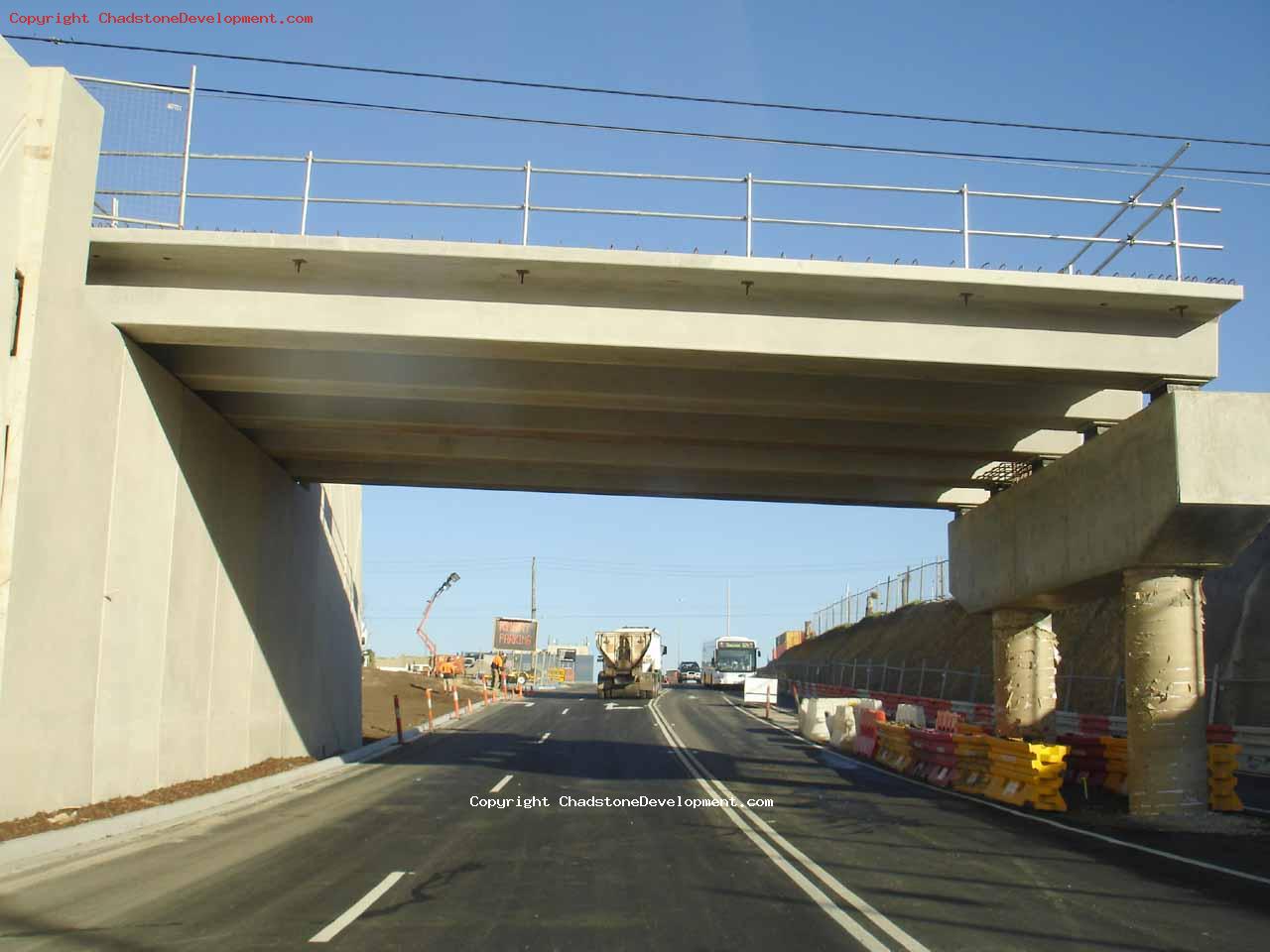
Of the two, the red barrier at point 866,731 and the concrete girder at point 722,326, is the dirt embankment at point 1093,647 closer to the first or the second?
the red barrier at point 866,731

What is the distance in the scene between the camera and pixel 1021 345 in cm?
1502

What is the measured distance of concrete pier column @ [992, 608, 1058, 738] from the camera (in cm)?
2133

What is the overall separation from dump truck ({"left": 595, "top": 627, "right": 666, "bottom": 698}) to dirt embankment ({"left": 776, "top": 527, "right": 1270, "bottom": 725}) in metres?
10.7

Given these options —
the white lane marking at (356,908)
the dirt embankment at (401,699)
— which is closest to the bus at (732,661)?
the dirt embankment at (401,699)

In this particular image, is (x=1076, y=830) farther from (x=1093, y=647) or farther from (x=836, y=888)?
(x=1093, y=647)

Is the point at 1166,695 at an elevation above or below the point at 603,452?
below

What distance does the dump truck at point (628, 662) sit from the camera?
5709 centimetres

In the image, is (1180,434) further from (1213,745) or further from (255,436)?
(255,436)

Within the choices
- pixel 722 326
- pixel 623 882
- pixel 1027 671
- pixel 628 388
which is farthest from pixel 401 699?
pixel 623 882

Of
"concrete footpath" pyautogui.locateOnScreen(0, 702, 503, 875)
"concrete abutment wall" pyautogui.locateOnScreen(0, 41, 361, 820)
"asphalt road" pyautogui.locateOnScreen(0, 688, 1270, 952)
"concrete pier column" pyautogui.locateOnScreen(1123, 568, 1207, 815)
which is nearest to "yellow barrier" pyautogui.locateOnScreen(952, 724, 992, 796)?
"asphalt road" pyautogui.locateOnScreen(0, 688, 1270, 952)

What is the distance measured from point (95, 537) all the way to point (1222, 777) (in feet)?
52.0

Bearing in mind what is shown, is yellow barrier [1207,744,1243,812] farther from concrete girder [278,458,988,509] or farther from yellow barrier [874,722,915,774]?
concrete girder [278,458,988,509]

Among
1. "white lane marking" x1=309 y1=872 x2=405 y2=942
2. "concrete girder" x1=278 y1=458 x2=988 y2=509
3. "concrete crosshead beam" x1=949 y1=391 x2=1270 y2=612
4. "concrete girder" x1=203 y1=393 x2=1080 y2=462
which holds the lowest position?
"white lane marking" x1=309 y1=872 x2=405 y2=942

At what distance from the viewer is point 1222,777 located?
15.7 meters
